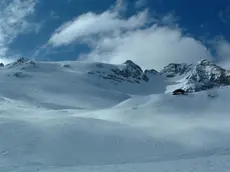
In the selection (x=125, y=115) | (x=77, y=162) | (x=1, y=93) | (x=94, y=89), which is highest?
(x=94, y=89)

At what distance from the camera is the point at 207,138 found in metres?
36.2

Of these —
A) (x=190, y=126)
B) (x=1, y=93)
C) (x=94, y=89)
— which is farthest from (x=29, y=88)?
(x=190, y=126)

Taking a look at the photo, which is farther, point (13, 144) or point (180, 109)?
point (180, 109)

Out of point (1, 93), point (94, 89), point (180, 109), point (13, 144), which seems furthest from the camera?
point (94, 89)

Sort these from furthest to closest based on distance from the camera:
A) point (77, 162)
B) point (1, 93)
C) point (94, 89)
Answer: point (94, 89) < point (1, 93) < point (77, 162)

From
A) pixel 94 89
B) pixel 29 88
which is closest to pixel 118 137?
pixel 29 88

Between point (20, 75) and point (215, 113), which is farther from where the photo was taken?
point (20, 75)

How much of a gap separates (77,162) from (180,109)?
24.3 metres

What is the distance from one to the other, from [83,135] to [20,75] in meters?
145

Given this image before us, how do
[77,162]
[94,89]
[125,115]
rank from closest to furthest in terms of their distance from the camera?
[77,162] < [125,115] < [94,89]

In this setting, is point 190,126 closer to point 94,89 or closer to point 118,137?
point 118,137

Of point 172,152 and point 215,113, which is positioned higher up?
point 215,113

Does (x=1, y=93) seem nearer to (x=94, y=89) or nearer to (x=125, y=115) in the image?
(x=94, y=89)

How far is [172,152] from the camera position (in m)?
32.4
